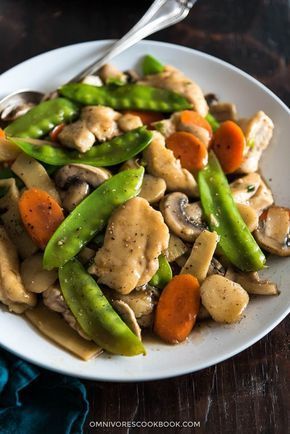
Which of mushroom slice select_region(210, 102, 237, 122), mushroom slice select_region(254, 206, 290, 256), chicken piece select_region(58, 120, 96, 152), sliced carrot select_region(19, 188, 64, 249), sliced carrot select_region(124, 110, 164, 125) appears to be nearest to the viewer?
sliced carrot select_region(19, 188, 64, 249)

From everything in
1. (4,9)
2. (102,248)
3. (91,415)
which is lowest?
(91,415)

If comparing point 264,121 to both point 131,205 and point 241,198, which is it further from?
point 131,205

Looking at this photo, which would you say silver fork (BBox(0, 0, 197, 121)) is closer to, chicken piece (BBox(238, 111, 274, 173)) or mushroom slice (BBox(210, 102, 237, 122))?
mushroom slice (BBox(210, 102, 237, 122))

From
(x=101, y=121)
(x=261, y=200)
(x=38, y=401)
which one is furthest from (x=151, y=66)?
(x=38, y=401)

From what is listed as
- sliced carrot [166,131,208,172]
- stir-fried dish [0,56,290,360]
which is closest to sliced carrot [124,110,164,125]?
stir-fried dish [0,56,290,360]

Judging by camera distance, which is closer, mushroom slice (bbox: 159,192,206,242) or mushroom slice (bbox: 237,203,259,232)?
mushroom slice (bbox: 159,192,206,242)

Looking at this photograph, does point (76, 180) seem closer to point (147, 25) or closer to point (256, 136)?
point (256, 136)

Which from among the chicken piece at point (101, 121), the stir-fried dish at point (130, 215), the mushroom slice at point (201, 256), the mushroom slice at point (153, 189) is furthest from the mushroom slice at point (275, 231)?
the chicken piece at point (101, 121)

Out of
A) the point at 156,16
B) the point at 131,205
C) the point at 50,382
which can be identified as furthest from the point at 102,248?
the point at 156,16
